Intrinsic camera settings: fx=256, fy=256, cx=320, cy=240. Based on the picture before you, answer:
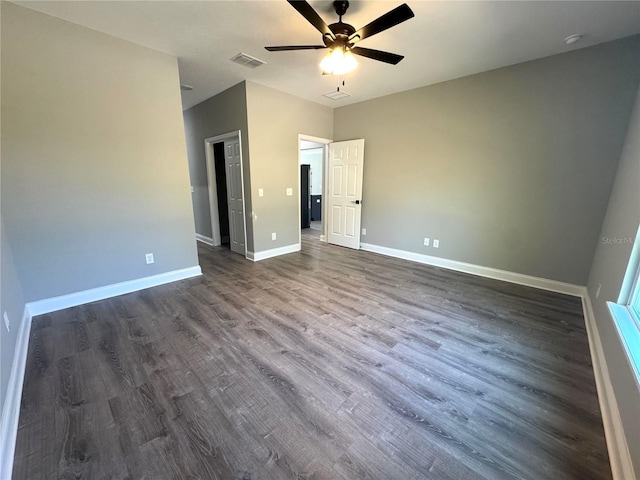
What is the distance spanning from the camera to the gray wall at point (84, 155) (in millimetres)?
2340

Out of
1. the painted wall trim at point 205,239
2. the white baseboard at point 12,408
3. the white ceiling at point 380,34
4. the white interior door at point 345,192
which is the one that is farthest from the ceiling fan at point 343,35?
the painted wall trim at point 205,239

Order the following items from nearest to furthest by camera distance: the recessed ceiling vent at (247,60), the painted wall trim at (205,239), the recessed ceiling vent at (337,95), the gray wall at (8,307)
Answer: the gray wall at (8,307), the recessed ceiling vent at (247,60), the recessed ceiling vent at (337,95), the painted wall trim at (205,239)

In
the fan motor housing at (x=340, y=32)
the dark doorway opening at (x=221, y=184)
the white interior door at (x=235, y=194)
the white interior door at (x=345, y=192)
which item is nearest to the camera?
the fan motor housing at (x=340, y=32)

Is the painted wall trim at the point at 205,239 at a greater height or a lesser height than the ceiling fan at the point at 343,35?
lesser

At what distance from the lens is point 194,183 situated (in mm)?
5496

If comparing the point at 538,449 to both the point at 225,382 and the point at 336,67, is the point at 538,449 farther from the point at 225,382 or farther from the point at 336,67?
the point at 336,67

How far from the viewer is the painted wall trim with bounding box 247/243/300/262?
4473 mm

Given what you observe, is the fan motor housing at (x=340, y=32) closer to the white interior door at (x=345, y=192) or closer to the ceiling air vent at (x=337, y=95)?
the ceiling air vent at (x=337, y=95)

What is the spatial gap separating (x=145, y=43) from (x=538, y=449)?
4.72 metres

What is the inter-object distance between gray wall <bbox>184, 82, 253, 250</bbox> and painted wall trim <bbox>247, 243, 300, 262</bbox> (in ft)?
0.51

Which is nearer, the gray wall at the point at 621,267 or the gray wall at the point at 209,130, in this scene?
the gray wall at the point at 621,267

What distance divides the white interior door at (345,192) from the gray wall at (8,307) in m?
4.49

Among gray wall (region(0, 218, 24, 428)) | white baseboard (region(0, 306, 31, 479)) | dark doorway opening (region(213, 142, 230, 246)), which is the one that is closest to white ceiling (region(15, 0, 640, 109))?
dark doorway opening (region(213, 142, 230, 246))

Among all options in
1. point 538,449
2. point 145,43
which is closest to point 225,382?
point 538,449
